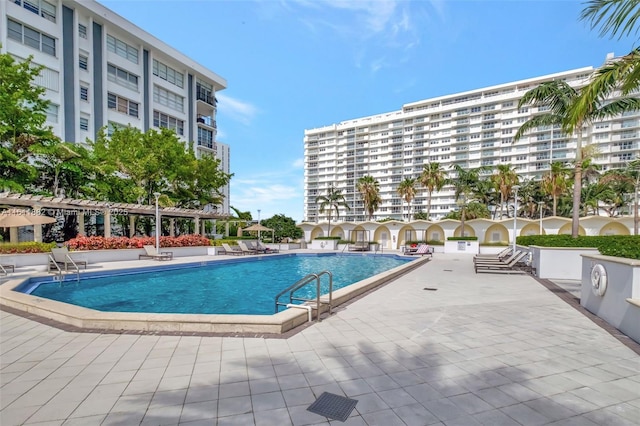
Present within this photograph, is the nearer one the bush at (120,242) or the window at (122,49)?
the bush at (120,242)

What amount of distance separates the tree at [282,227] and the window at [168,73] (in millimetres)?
19108

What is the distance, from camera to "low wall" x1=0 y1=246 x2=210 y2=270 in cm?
1359

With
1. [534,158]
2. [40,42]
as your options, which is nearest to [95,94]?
[40,42]

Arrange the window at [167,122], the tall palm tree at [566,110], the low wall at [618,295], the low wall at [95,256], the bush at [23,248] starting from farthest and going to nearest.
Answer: the window at [167,122]
the bush at [23,248]
the low wall at [95,256]
the tall palm tree at [566,110]
the low wall at [618,295]

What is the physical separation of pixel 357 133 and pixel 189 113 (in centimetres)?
5692

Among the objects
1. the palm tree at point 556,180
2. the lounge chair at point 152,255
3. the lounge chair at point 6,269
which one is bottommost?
the lounge chair at point 152,255

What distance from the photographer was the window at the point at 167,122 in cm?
3222

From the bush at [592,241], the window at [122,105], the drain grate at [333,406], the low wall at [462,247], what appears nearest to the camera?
the drain grate at [333,406]

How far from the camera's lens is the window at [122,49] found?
92.4 feet

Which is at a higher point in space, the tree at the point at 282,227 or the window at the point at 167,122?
the window at the point at 167,122

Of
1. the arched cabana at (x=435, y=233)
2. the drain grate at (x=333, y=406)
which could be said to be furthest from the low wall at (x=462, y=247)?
the drain grate at (x=333, y=406)

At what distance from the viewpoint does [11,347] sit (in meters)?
4.41

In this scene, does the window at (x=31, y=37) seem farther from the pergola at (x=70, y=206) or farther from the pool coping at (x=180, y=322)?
the pool coping at (x=180, y=322)

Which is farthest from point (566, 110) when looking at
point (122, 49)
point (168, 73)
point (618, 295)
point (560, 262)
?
point (168, 73)
